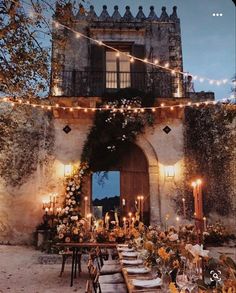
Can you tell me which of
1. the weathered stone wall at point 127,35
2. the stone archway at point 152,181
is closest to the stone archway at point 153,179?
the stone archway at point 152,181

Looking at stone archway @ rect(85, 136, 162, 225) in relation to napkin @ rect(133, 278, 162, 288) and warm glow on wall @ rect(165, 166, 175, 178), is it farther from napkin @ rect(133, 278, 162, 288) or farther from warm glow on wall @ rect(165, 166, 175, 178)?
napkin @ rect(133, 278, 162, 288)

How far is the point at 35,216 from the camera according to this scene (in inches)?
385

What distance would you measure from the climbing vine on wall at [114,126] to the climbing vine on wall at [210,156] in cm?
155

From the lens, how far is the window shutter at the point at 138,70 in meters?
10.9

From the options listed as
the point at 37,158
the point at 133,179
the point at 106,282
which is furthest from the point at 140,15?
the point at 106,282

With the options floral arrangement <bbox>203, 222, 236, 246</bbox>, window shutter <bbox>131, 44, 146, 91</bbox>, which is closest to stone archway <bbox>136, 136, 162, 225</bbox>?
floral arrangement <bbox>203, 222, 236, 246</bbox>

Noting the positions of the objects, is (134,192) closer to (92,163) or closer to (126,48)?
(92,163)

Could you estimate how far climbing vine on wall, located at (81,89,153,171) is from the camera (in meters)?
10.1

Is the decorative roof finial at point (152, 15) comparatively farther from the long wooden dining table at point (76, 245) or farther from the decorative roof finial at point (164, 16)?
the long wooden dining table at point (76, 245)

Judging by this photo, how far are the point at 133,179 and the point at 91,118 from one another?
238cm

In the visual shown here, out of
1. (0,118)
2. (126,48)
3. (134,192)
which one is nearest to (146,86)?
(126,48)

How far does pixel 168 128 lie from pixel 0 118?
5164mm

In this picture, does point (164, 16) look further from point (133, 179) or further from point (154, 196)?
point (154, 196)

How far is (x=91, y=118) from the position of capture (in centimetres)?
1038
